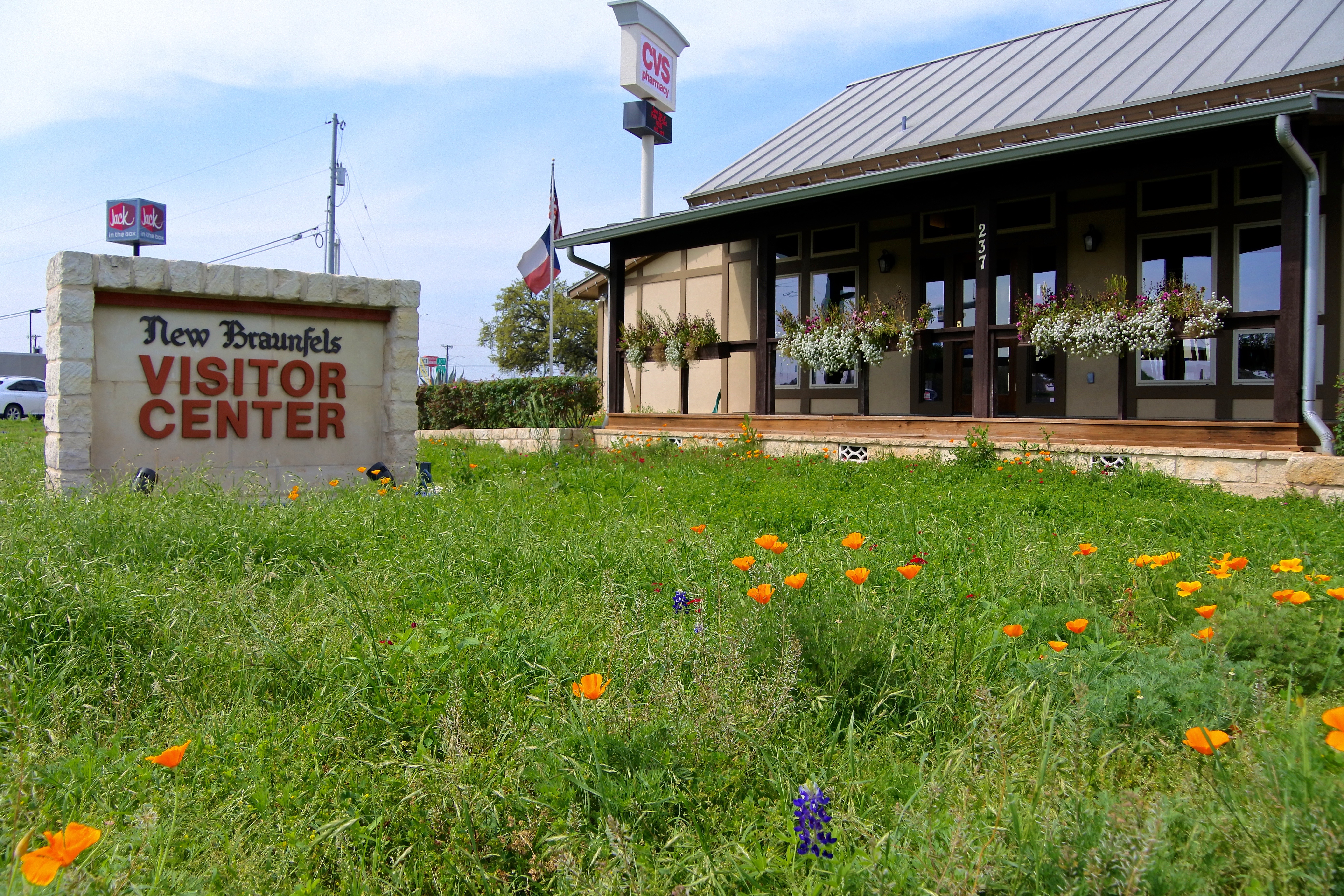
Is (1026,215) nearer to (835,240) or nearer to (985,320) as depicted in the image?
(835,240)

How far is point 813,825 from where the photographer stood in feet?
6.63

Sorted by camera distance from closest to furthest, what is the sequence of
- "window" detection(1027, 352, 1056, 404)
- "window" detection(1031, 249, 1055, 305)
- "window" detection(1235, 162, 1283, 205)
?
"window" detection(1235, 162, 1283, 205) → "window" detection(1031, 249, 1055, 305) → "window" detection(1027, 352, 1056, 404)

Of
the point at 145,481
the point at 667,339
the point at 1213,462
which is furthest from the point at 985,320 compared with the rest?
the point at 145,481

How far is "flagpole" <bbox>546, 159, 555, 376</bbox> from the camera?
18.9 m

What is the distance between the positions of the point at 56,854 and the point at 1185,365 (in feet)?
40.4

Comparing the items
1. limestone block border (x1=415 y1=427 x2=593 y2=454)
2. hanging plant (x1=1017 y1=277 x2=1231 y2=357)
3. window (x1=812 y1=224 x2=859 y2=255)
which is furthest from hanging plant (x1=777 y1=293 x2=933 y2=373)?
limestone block border (x1=415 y1=427 x2=593 y2=454)

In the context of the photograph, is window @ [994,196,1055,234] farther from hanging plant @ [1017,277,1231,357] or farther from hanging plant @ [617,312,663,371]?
hanging plant @ [617,312,663,371]

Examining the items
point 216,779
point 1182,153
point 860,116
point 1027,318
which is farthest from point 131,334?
point 860,116

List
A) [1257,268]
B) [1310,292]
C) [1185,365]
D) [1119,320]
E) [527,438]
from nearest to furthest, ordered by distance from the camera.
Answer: [1310,292] → [1119,320] → [1257,268] → [1185,365] → [527,438]

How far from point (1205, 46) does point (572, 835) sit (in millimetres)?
13122

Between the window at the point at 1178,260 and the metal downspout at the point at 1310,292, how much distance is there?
2.41 meters

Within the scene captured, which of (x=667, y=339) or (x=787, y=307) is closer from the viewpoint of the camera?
(x=667, y=339)

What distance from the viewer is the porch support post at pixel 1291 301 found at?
7.63m

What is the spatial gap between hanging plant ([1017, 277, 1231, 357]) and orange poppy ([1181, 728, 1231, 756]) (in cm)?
748
